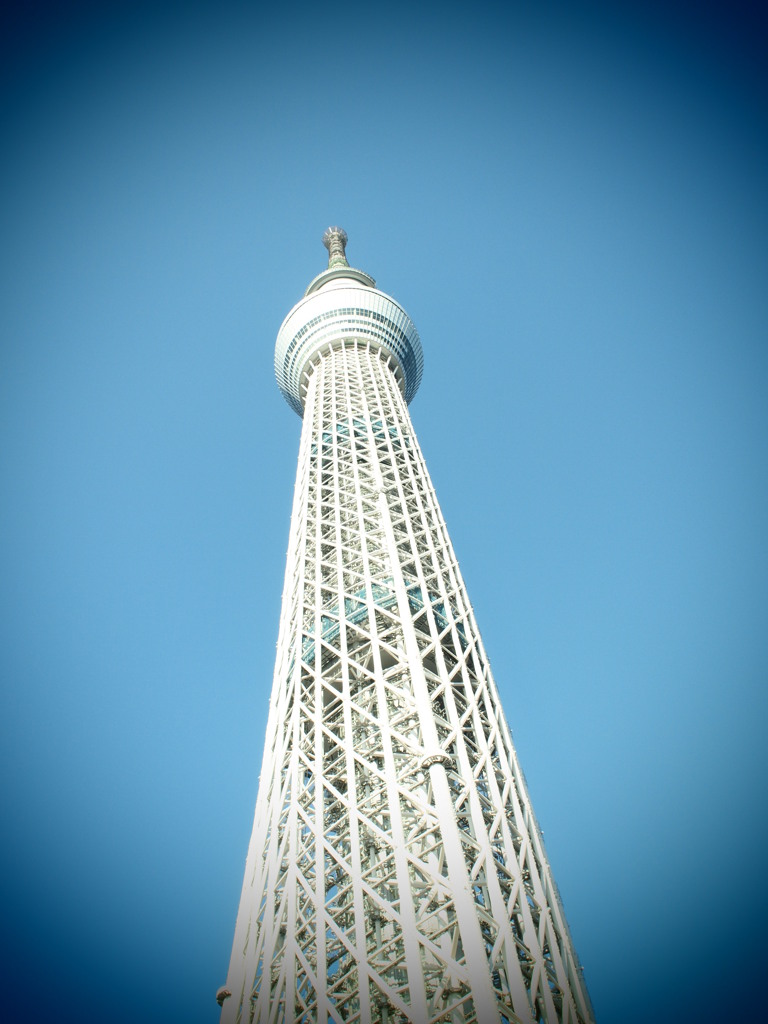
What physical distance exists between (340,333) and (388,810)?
29452mm

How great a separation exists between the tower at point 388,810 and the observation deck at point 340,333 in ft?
43.0

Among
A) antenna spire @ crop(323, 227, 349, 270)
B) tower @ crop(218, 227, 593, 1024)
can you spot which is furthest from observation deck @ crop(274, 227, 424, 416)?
tower @ crop(218, 227, 593, 1024)

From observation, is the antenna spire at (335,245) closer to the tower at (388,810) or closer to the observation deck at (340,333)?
the observation deck at (340,333)

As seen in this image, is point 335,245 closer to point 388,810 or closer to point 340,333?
point 340,333

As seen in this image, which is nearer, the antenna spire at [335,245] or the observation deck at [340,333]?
the observation deck at [340,333]

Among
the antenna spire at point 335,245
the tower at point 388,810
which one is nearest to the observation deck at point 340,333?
the antenna spire at point 335,245

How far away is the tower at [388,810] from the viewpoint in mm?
13016

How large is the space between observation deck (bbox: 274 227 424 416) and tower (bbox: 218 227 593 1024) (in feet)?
43.0

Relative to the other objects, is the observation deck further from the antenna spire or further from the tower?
the tower

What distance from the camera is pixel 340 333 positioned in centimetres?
3838

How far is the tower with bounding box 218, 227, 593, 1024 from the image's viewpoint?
1302 centimetres

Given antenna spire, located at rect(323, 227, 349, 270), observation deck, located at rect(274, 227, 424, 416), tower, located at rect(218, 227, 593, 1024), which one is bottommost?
tower, located at rect(218, 227, 593, 1024)

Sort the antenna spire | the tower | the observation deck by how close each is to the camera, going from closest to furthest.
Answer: the tower, the observation deck, the antenna spire

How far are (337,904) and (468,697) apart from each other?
6.61 metres
